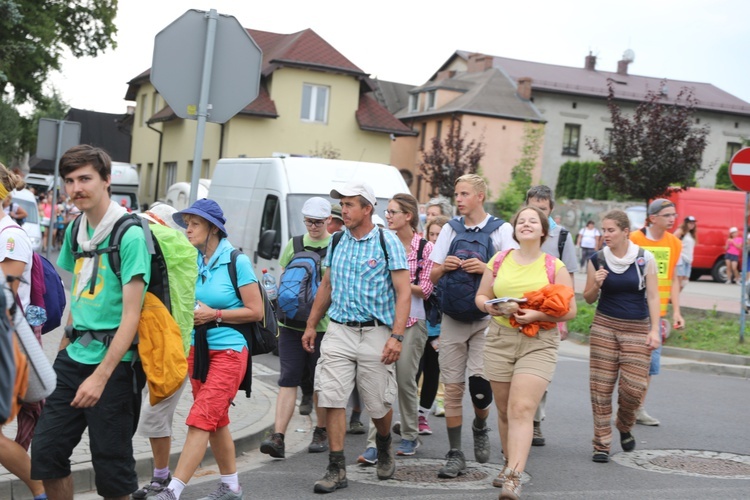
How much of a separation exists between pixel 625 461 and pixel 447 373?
5.33ft

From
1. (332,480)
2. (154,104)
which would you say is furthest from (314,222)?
(154,104)

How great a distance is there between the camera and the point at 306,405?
368 inches

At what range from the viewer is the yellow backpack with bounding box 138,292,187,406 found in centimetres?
481

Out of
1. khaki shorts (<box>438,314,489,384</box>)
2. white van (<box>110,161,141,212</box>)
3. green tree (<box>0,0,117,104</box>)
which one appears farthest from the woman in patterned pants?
white van (<box>110,161,141,212</box>)

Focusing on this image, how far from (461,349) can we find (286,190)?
252 inches

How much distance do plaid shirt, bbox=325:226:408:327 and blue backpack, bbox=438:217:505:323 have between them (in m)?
0.68

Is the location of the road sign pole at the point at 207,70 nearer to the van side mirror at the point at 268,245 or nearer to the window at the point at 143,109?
the van side mirror at the point at 268,245

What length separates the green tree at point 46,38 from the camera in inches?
1187

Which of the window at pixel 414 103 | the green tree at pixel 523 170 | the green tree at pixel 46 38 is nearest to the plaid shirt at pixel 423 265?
the green tree at pixel 46 38

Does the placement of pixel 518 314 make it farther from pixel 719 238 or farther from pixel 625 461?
pixel 719 238

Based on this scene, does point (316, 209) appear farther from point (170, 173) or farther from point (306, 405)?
point (170, 173)

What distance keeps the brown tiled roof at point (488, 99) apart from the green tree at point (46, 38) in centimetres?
2567

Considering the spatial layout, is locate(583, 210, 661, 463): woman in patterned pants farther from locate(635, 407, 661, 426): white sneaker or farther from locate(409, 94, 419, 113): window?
locate(409, 94, 419, 113): window

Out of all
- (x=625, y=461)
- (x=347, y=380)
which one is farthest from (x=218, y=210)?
(x=625, y=461)
